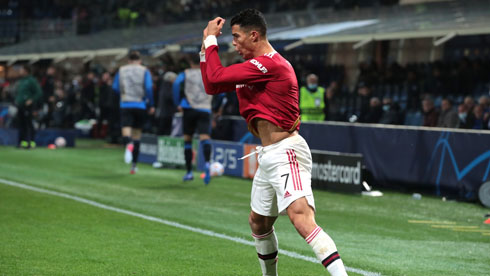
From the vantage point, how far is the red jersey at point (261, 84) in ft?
18.7

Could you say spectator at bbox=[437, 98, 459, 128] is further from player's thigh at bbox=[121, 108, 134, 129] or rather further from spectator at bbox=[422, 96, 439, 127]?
player's thigh at bbox=[121, 108, 134, 129]

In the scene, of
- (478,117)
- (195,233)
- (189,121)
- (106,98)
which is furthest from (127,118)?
(106,98)

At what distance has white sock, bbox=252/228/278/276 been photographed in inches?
236

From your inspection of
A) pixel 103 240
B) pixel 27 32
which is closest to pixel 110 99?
pixel 103 240

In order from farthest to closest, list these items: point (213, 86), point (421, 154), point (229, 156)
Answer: point (229, 156) → point (421, 154) → point (213, 86)

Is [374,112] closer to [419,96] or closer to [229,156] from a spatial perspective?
[419,96]

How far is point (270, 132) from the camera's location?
5859mm

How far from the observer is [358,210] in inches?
470

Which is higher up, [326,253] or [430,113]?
[326,253]

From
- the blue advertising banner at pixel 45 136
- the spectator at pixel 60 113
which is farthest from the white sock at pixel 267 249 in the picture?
the spectator at pixel 60 113

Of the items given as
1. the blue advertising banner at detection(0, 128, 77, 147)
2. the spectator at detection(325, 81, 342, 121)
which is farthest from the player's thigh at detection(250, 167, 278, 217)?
the blue advertising banner at detection(0, 128, 77, 147)

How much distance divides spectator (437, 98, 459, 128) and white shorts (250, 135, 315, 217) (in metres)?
11.6

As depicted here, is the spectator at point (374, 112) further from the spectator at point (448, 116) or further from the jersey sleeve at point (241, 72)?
the jersey sleeve at point (241, 72)

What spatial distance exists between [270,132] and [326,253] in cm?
99
